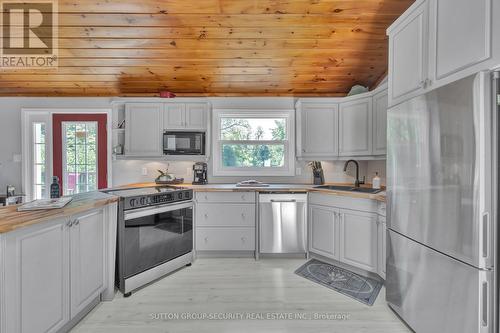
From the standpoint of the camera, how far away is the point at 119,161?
12.1 ft

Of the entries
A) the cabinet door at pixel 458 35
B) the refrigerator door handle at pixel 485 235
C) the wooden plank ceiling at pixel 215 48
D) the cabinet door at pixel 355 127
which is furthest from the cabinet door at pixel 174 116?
the refrigerator door handle at pixel 485 235

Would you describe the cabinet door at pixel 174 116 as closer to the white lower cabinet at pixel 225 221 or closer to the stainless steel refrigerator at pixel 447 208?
the white lower cabinet at pixel 225 221

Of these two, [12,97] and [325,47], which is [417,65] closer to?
[325,47]

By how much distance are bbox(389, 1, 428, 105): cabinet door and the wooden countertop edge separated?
2.47m

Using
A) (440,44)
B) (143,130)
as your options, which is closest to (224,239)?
(143,130)

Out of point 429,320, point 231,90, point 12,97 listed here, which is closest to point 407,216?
point 429,320

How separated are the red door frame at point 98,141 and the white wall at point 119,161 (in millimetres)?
150

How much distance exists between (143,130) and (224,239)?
6.17ft

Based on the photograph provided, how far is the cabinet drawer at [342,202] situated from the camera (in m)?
2.43

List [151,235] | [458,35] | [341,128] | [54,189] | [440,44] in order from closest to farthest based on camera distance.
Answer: [458,35], [440,44], [54,189], [151,235], [341,128]

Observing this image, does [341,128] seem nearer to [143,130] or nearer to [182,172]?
[182,172]

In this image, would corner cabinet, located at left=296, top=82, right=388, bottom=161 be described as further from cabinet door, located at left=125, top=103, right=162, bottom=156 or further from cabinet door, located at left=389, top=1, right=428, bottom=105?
cabinet door, located at left=125, top=103, right=162, bottom=156

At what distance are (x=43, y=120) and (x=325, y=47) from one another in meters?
4.22

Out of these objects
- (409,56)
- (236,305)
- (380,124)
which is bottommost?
(236,305)
